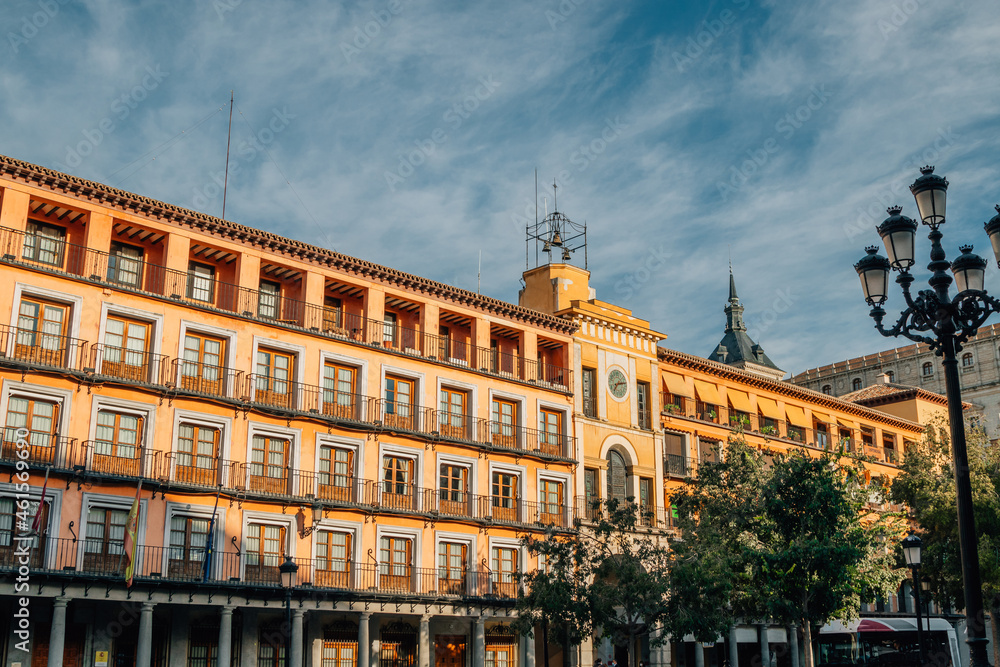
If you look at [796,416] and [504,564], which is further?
[796,416]

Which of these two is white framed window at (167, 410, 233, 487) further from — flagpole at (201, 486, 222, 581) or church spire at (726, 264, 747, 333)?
church spire at (726, 264, 747, 333)

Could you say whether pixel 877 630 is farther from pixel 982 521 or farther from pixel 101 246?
pixel 101 246

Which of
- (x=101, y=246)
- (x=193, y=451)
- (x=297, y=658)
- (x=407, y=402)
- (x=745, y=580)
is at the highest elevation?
(x=101, y=246)

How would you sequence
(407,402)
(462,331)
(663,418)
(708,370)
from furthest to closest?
(708,370), (663,418), (462,331), (407,402)

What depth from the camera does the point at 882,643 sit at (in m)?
56.6

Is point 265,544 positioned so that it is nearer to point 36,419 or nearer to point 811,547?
point 36,419

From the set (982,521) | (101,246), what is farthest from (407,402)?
(982,521)

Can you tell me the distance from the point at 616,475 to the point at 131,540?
22748 mm

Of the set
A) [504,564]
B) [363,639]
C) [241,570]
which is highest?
[504,564]

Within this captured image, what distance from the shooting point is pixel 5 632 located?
2969cm

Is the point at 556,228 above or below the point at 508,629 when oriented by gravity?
above

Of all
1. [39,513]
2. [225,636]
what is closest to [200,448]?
[225,636]

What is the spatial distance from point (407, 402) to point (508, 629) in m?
9.90

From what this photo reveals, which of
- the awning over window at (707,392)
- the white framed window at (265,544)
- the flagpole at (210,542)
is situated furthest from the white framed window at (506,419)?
the flagpole at (210,542)
